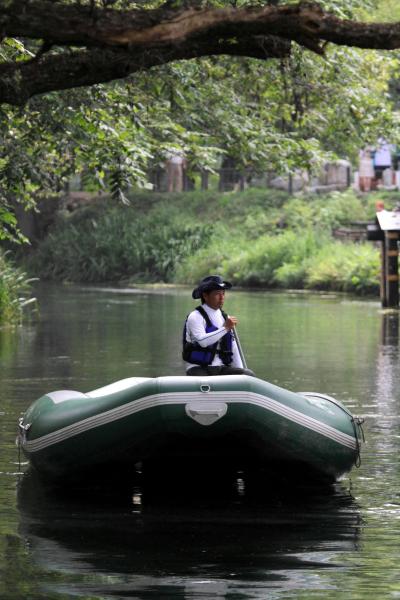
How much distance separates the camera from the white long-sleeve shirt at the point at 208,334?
42.8ft

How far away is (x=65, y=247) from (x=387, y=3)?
1440 cm

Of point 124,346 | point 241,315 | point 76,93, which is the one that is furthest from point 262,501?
point 241,315

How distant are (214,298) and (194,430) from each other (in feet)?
7.52

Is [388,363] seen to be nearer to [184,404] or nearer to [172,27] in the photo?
[184,404]

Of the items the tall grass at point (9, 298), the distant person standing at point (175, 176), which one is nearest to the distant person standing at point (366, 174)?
the distant person standing at point (175, 176)

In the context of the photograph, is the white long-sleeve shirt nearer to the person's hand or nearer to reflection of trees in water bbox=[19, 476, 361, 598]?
the person's hand

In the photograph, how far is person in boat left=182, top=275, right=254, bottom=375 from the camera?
42.8 ft

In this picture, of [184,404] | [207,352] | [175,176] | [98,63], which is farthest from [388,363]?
[175,176]

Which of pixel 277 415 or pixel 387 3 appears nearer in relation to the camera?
pixel 277 415

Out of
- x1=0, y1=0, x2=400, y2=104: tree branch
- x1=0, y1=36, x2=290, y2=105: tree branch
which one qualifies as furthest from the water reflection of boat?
x1=0, y1=0, x2=400, y2=104: tree branch

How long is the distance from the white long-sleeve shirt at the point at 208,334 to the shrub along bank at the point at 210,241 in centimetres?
3291

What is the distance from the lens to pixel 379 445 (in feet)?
47.9

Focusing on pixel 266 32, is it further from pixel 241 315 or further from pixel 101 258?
pixel 101 258

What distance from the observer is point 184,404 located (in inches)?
436
